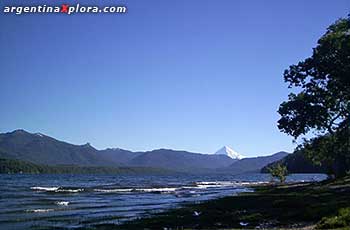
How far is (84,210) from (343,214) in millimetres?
32298

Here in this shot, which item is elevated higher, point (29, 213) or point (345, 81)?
point (345, 81)

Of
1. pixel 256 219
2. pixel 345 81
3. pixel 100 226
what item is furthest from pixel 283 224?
pixel 345 81

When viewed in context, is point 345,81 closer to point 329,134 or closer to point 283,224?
point 329,134

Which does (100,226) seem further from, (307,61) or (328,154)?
(328,154)

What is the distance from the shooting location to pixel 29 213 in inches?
1836

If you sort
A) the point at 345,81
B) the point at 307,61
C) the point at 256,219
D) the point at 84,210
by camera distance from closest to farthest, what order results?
the point at 256,219, the point at 84,210, the point at 345,81, the point at 307,61

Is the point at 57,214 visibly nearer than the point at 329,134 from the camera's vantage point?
Yes

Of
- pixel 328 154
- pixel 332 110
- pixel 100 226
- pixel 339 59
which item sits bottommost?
pixel 100 226

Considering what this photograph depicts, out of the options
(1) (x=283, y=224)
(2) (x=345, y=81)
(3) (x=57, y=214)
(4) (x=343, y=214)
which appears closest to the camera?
(4) (x=343, y=214)

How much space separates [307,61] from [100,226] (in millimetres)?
44943

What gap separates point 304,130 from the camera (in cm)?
7394

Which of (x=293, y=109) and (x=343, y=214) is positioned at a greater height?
(x=293, y=109)

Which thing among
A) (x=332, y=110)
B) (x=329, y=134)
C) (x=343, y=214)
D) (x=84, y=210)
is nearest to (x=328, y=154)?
(x=329, y=134)

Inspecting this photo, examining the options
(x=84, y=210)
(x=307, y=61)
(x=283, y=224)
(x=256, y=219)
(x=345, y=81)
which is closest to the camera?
(x=283, y=224)
